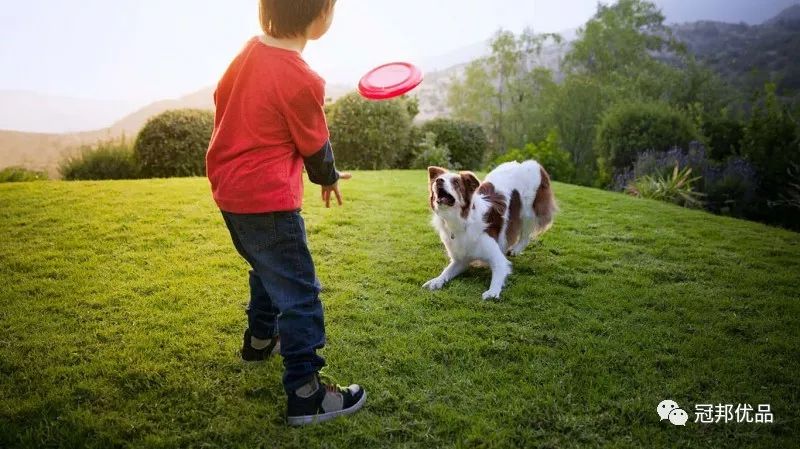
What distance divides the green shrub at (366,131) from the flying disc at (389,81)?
7042 millimetres

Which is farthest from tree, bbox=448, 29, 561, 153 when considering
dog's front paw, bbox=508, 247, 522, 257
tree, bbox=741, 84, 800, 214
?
dog's front paw, bbox=508, 247, 522, 257

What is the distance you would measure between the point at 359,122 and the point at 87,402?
9221mm

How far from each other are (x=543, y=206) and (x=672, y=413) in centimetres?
285

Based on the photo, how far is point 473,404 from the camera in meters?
2.54

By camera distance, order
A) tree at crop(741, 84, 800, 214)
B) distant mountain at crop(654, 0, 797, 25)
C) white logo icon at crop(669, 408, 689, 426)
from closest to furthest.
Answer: white logo icon at crop(669, 408, 689, 426) < tree at crop(741, 84, 800, 214) < distant mountain at crop(654, 0, 797, 25)

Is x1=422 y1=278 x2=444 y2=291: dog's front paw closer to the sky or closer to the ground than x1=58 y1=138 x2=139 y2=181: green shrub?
closer to the ground

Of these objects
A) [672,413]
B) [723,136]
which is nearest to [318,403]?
[672,413]

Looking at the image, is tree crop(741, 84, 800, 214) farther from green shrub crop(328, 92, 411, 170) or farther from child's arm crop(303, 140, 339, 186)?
child's arm crop(303, 140, 339, 186)

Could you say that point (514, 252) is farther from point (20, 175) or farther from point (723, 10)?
point (723, 10)

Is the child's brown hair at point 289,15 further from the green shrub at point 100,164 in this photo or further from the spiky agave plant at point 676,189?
the green shrub at point 100,164

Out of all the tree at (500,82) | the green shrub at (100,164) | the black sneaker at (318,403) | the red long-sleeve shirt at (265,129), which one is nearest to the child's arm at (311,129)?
the red long-sleeve shirt at (265,129)

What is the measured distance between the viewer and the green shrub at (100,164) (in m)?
9.46

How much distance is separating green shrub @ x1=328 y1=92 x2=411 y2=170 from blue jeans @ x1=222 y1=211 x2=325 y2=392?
898 centimetres

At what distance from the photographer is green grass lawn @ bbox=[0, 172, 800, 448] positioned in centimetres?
236
